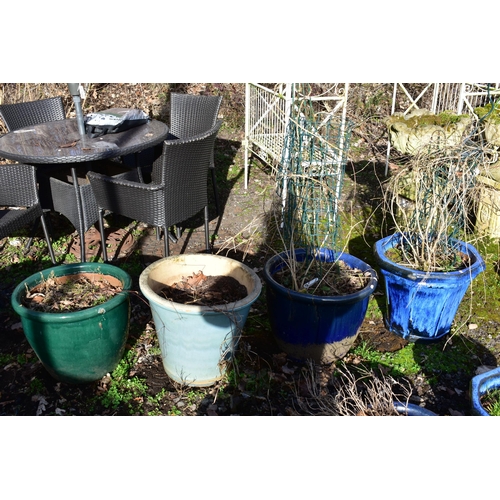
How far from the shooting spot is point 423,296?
358cm

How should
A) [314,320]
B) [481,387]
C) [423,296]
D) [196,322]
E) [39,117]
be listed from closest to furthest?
[481,387] < [196,322] < [314,320] < [423,296] < [39,117]

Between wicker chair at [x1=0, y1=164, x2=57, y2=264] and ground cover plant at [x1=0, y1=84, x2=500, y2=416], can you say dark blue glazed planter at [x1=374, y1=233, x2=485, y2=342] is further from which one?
wicker chair at [x1=0, y1=164, x2=57, y2=264]

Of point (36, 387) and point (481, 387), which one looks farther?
point (36, 387)

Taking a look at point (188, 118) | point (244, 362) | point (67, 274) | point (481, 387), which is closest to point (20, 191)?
point (67, 274)

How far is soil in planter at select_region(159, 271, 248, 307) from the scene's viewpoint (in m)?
3.14

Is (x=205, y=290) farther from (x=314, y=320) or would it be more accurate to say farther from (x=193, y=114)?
(x=193, y=114)

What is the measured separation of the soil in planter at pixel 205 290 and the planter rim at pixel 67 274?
0.30 m

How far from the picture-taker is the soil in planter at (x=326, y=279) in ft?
11.2

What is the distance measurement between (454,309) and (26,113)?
452 centimetres

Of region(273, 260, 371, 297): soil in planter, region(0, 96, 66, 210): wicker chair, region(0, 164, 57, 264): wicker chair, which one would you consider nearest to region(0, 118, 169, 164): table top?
region(0, 164, 57, 264): wicker chair

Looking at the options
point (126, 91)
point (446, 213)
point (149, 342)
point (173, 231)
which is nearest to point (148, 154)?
point (173, 231)

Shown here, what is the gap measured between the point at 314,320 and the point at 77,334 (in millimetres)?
1507

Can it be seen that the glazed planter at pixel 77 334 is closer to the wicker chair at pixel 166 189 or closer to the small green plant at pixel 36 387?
the small green plant at pixel 36 387

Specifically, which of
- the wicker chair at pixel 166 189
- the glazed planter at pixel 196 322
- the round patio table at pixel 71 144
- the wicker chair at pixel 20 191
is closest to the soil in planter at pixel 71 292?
the glazed planter at pixel 196 322
